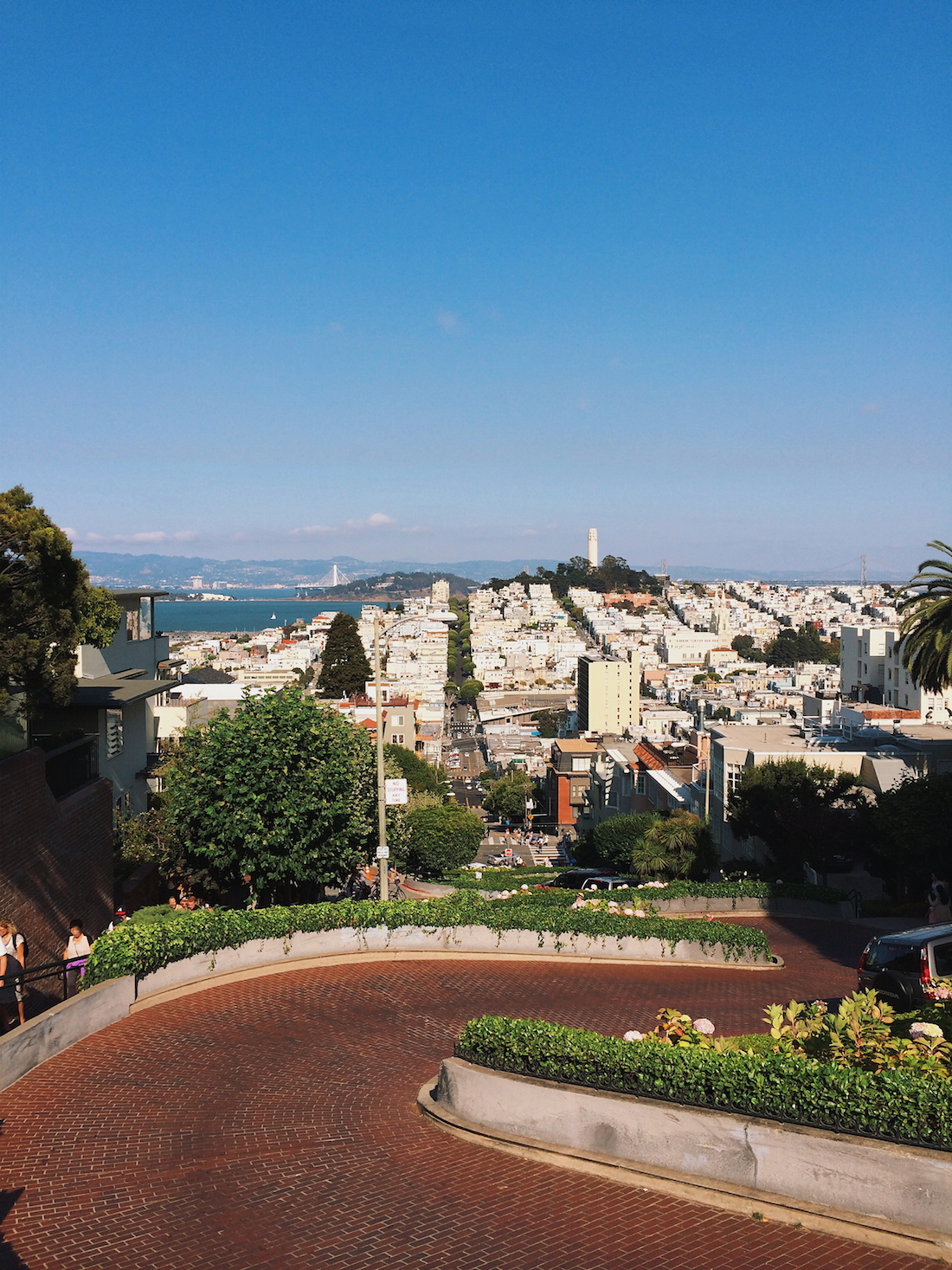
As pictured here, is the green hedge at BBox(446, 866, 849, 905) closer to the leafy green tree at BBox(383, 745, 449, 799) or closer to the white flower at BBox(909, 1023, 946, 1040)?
the white flower at BBox(909, 1023, 946, 1040)

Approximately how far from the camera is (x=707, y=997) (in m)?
13.2

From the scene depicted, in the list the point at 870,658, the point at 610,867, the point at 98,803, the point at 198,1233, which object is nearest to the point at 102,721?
the point at 98,803

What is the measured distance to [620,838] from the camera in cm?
3466

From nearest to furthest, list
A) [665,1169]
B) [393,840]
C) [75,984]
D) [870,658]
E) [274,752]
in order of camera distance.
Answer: [665,1169] → [75,984] → [274,752] → [393,840] → [870,658]

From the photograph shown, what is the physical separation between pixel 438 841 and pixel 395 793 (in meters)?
18.8

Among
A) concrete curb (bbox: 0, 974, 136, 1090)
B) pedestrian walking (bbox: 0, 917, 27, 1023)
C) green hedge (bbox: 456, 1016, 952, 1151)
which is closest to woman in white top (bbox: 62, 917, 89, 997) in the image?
concrete curb (bbox: 0, 974, 136, 1090)

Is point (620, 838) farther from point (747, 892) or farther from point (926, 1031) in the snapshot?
point (926, 1031)

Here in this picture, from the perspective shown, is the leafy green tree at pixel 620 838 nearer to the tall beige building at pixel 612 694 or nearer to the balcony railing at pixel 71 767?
the balcony railing at pixel 71 767

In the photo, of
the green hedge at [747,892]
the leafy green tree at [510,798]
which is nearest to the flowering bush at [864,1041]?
the green hedge at [747,892]

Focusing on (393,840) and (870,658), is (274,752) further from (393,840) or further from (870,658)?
(870,658)

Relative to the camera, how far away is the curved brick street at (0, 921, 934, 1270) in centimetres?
632

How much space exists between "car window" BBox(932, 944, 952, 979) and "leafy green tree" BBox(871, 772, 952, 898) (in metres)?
12.4

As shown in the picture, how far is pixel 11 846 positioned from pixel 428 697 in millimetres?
182007

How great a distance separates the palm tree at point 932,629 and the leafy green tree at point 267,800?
15.8 meters
